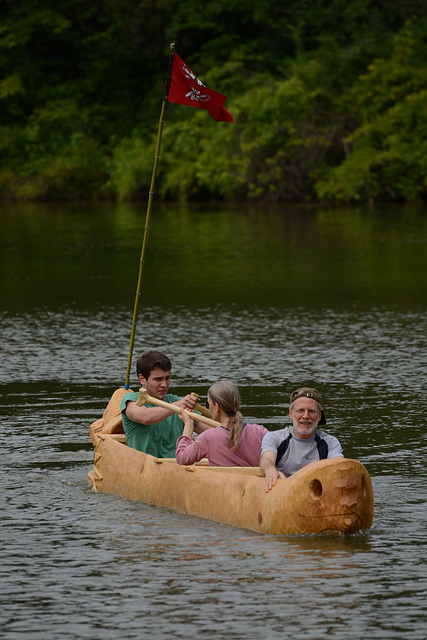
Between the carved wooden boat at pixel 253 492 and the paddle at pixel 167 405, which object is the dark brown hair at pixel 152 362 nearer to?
the paddle at pixel 167 405

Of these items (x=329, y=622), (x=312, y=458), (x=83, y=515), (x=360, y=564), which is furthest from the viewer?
(x=83, y=515)

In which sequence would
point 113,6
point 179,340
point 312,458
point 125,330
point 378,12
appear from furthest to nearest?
point 113,6 < point 378,12 < point 125,330 < point 179,340 < point 312,458

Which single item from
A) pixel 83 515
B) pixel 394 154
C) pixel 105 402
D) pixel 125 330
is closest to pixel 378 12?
pixel 394 154

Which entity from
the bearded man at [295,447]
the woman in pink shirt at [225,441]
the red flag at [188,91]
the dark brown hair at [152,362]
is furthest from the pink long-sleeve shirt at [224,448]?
the red flag at [188,91]

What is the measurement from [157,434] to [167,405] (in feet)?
2.40

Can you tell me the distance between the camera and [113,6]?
61.4 meters

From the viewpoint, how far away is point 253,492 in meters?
8.15

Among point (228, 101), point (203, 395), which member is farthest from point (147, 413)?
point (228, 101)

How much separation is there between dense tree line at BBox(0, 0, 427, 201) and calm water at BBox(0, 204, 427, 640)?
17894 mm

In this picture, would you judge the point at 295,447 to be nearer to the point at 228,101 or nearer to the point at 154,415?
the point at 154,415

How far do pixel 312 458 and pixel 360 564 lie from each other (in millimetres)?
1009

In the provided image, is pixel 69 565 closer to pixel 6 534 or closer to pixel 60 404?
A: pixel 6 534

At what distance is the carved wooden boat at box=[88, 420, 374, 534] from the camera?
773 cm

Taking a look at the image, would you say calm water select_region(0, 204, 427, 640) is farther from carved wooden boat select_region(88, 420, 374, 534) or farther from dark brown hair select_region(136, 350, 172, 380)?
dark brown hair select_region(136, 350, 172, 380)
